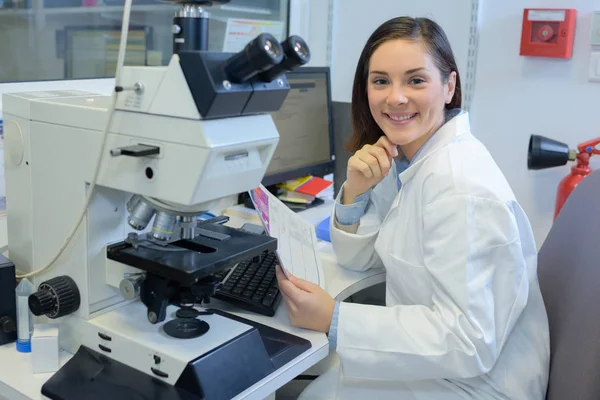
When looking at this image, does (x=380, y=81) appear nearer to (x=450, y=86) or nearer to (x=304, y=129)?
(x=450, y=86)

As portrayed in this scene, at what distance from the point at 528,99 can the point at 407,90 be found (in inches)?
42.9

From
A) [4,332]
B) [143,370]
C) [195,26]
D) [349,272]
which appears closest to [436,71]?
[349,272]

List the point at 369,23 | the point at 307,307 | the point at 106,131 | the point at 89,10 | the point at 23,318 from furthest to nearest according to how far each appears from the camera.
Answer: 1. the point at 369,23
2. the point at 89,10
3. the point at 307,307
4. the point at 23,318
5. the point at 106,131

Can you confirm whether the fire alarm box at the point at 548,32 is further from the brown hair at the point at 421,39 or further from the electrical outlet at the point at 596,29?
the brown hair at the point at 421,39

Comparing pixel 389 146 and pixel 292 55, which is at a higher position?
pixel 292 55

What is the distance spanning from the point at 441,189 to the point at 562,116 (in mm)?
1224

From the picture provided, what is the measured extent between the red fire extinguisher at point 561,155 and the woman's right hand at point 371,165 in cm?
79

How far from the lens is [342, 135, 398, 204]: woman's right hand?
133cm

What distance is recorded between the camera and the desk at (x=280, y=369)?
0.88 metres

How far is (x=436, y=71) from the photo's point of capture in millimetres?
1239

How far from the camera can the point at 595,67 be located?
1988mm

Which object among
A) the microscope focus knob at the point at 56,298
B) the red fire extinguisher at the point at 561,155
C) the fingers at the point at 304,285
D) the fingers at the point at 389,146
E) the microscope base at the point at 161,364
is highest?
the fingers at the point at 389,146

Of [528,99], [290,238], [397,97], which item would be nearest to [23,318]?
[290,238]

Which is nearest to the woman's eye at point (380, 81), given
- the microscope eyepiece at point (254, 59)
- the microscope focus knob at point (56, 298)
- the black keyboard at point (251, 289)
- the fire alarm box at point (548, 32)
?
the black keyboard at point (251, 289)
